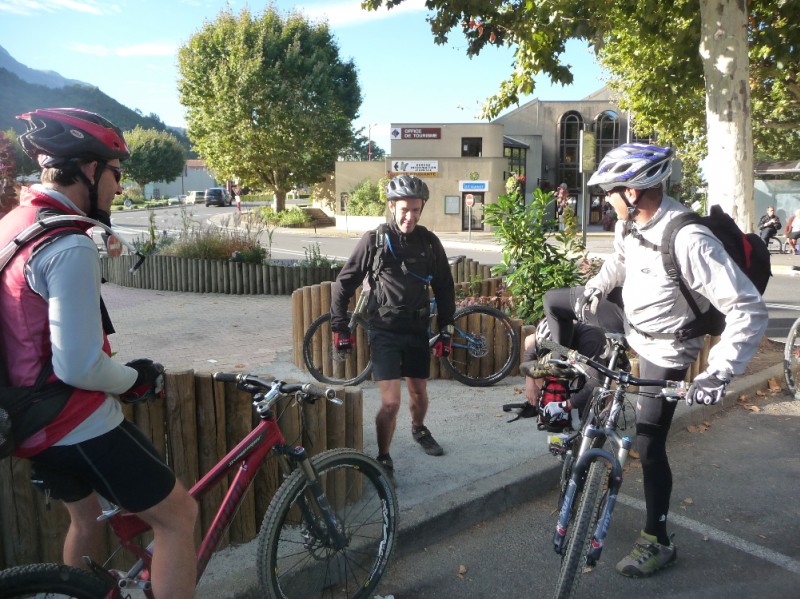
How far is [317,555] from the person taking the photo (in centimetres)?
309

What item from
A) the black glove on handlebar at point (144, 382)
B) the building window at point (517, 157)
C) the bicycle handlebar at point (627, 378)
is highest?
the building window at point (517, 157)

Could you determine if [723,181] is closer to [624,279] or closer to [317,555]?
[624,279]

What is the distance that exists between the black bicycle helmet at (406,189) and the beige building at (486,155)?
1029 inches

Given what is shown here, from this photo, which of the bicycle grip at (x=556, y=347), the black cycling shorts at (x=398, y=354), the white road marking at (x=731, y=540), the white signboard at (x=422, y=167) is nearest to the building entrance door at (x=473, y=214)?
the white signboard at (x=422, y=167)

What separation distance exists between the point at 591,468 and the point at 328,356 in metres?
4.19

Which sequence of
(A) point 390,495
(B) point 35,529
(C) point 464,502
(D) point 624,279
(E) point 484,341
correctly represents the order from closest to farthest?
(B) point 35,529, (A) point 390,495, (D) point 624,279, (C) point 464,502, (E) point 484,341

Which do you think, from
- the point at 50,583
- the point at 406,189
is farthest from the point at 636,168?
the point at 50,583

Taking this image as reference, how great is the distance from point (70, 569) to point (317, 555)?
1.17 m

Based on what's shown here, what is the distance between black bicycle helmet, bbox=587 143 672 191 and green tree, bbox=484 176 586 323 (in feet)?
12.5

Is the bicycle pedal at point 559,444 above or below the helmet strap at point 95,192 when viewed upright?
below

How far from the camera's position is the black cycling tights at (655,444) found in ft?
11.3

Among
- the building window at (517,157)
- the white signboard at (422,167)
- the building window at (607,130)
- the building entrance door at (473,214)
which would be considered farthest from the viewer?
the building window at (607,130)

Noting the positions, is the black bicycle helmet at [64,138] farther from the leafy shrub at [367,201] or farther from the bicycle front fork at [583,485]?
the leafy shrub at [367,201]

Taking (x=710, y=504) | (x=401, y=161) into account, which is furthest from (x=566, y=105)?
(x=710, y=504)
